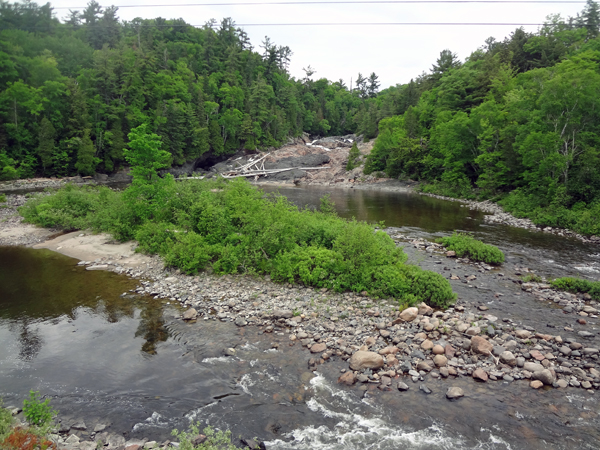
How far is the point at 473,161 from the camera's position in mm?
44188

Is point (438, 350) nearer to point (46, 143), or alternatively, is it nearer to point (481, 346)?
point (481, 346)

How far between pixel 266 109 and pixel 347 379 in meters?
86.5

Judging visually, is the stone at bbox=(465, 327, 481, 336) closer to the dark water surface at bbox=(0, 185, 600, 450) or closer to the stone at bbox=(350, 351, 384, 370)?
the dark water surface at bbox=(0, 185, 600, 450)

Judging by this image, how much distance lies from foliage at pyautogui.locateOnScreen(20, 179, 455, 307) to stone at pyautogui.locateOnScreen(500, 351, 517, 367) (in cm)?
343

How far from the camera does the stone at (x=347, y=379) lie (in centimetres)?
923

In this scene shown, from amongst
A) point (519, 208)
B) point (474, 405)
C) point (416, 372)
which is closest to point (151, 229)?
point (416, 372)

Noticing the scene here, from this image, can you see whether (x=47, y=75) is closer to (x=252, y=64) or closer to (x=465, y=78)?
(x=252, y=64)

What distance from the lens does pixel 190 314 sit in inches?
511

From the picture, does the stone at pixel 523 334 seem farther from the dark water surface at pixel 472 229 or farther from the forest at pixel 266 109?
the forest at pixel 266 109

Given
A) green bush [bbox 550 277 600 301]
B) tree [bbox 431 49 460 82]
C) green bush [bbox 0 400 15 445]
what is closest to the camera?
green bush [bbox 0 400 15 445]

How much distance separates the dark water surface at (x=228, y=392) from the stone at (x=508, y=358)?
0.75 metres

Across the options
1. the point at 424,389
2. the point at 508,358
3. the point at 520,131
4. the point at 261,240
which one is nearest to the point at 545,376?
the point at 508,358

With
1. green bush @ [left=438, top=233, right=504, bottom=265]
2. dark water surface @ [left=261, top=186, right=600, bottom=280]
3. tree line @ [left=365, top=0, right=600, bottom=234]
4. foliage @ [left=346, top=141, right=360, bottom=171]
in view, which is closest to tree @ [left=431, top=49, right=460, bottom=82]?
tree line @ [left=365, top=0, right=600, bottom=234]

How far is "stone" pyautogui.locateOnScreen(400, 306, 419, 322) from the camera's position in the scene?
12.0 metres
